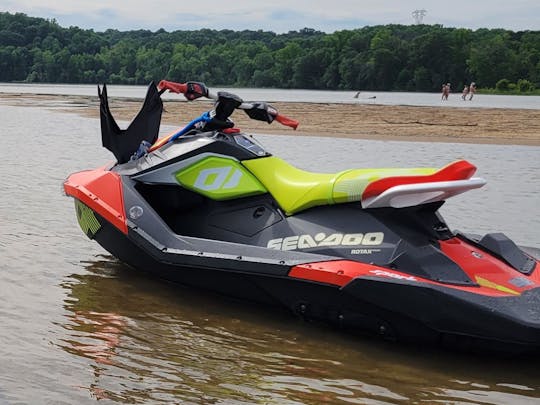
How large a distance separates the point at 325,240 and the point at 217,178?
1.04 m

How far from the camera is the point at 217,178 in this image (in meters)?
5.65

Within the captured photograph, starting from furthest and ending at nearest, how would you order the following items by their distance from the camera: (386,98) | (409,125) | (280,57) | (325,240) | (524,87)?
(280,57) → (524,87) → (386,98) → (409,125) → (325,240)

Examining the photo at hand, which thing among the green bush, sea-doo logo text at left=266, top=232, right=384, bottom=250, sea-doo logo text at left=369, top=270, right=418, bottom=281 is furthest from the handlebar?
the green bush

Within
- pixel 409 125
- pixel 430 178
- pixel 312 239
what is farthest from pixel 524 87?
pixel 430 178

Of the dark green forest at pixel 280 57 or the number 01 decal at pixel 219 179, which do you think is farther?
the dark green forest at pixel 280 57

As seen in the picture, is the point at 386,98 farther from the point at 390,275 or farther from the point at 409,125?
the point at 390,275

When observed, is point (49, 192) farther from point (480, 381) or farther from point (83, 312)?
point (480, 381)

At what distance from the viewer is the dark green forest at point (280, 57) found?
85500mm

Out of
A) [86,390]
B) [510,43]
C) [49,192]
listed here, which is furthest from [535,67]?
[86,390]

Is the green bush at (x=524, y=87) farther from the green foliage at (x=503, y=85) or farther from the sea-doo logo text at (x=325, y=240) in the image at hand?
the sea-doo logo text at (x=325, y=240)

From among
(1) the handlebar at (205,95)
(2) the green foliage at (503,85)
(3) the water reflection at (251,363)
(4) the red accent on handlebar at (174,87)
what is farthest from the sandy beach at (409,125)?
(2) the green foliage at (503,85)

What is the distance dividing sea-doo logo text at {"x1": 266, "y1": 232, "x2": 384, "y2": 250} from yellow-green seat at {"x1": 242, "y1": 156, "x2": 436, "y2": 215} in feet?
0.69

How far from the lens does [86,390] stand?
4020 mm

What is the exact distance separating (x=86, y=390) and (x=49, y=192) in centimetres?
645
